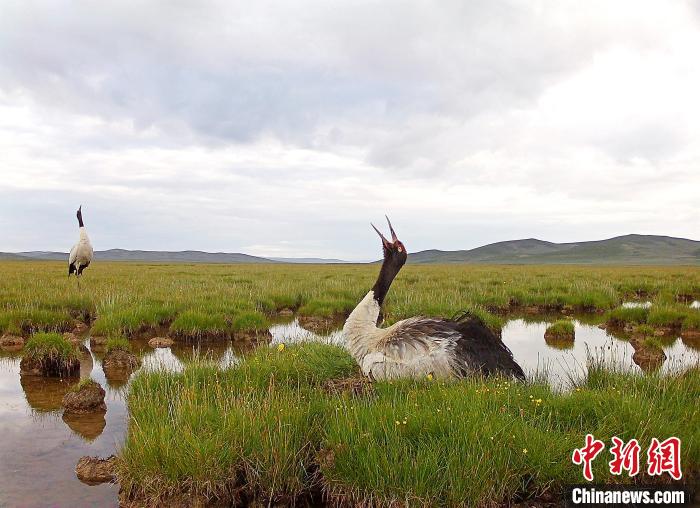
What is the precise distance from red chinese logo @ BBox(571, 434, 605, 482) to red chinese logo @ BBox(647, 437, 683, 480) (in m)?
0.41

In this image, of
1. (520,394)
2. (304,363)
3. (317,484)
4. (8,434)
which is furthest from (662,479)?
(8,434)

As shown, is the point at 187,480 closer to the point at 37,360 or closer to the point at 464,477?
the point at 464,477

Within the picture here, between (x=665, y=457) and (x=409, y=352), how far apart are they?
3206 mm

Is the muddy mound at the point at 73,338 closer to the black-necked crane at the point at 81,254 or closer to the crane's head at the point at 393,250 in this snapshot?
the crane's head at the point at 393,250

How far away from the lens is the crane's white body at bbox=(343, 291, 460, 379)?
673 cm

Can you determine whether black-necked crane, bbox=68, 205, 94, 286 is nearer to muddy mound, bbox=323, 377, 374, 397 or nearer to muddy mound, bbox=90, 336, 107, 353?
muddy mound, bbox=90, 336, 107, 353

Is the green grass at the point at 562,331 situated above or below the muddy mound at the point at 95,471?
above

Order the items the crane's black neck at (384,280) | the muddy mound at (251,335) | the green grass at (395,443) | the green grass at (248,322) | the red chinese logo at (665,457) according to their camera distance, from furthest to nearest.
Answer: the green grass at (248,322) < the muddy mound at (251,335) < the crane's black neck at (384,280) < the red chinese logo at (665,457) < the green grass at (395,443)

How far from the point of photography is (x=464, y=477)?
13.2 feet

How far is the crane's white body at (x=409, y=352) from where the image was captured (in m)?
6.73

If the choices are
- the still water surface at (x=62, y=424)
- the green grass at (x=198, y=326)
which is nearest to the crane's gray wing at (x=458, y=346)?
the still water surface at (x=62, y=424)

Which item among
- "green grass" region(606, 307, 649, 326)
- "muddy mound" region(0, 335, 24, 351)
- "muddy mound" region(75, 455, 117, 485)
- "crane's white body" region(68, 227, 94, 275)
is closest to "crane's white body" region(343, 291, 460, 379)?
"muddy mound" region(75, 455, 117, 485)

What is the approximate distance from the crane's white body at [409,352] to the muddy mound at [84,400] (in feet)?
12.4

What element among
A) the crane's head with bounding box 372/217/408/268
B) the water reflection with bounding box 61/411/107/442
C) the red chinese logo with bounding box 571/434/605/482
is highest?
the crane's head with bounding box 372/217/408/268
